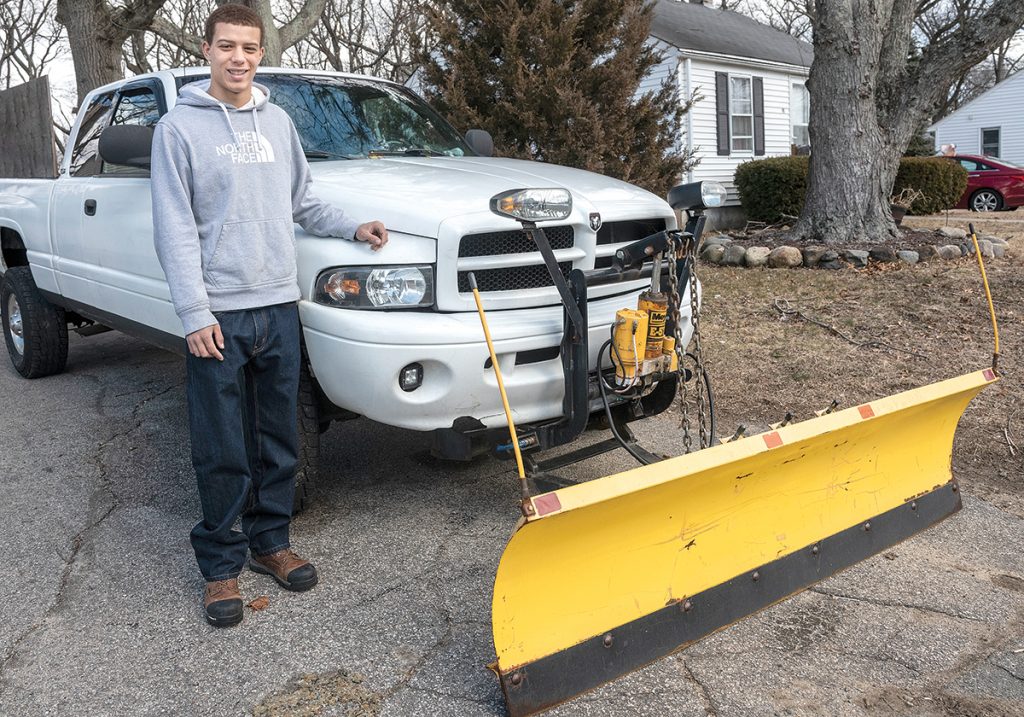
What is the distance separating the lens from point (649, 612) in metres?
2.82

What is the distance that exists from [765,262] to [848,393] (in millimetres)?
4356

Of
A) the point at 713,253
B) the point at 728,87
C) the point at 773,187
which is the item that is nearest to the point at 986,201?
the point at 728,87

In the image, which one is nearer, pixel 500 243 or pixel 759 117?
pixel 500 243

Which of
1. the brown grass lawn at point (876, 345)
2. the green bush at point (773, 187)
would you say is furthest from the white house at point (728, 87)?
the brown grass lawn at point (876, 345)

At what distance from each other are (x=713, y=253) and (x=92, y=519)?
7.65 meters

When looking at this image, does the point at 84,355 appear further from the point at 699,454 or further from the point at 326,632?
the point at 699,454

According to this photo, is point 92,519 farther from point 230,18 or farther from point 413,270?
point 230,18

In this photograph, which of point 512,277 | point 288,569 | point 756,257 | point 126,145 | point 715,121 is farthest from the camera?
point 715,121

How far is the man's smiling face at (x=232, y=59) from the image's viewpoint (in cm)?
300

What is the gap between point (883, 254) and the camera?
9180mm

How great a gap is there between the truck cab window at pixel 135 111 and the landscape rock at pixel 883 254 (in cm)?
709

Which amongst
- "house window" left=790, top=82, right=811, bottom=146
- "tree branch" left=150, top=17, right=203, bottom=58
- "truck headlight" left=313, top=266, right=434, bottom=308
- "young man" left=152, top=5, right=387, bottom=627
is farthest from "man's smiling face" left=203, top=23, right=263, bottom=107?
"house window" left=790, top=82, right=811, bottom=146

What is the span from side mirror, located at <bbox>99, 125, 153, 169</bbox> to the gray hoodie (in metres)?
0.63

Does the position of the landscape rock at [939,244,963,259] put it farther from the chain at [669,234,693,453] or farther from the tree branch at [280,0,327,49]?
the tree branch at [280,0,327,49]
